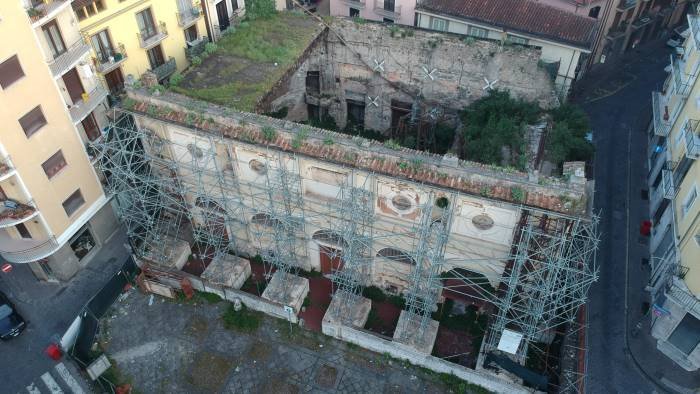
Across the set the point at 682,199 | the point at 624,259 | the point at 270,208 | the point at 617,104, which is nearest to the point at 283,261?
the point at 270,208

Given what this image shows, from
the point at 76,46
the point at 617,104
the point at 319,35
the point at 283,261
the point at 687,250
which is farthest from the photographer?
the point at 617,104

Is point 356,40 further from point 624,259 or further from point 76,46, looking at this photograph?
point 624,259

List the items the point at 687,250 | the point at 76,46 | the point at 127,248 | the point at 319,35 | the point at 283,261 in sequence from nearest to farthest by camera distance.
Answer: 1. the point at 687,250
2. the point at 76,46
3. the point at 283,261
4. the point at 127,248
5. the point at 319,35

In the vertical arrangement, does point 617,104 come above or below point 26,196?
below

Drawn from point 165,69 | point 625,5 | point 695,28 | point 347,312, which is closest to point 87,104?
point 165,69

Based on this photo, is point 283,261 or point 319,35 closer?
point 283,261

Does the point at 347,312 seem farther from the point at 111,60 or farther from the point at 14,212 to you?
the point at 111,60
